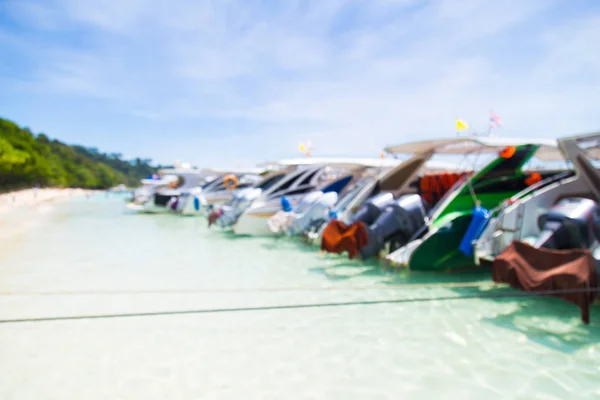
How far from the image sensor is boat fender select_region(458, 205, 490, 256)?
6.93 metres

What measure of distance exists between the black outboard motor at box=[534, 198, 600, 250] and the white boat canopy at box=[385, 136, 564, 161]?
5.78 feet

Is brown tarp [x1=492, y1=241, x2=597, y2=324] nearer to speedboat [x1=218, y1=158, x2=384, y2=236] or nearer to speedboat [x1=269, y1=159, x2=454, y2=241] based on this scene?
speedboat [x1=269, y1=159, x2=454, y2=241]

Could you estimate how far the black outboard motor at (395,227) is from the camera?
27.9ft

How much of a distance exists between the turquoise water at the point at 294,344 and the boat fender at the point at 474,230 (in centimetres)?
76

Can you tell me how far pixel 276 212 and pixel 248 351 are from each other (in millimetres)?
9848

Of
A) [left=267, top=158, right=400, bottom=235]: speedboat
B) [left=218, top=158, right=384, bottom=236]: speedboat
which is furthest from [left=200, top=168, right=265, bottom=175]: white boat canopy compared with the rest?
[left=267, top=158, right=400, bottom=235]: speedboat

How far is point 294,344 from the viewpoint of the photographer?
4980 mm

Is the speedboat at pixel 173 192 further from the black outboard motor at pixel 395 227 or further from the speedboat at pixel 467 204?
the speedboat at pixel 467 204

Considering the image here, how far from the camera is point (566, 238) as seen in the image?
581cm

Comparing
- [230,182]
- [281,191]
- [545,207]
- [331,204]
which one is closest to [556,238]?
[545,207]

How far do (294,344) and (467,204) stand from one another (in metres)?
5.03

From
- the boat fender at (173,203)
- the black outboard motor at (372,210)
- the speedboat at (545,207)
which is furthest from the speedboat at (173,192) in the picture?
the speedboat at (545,207)

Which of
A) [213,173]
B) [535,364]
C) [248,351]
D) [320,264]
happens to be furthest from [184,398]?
[213,173]

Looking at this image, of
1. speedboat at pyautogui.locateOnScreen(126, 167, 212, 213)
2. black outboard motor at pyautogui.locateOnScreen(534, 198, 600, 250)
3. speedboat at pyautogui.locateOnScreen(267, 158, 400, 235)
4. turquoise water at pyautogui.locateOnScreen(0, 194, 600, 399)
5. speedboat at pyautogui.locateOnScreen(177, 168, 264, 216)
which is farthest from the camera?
speedboat at pyautogui.locateOnScreen(126, 167, 212, 213)
